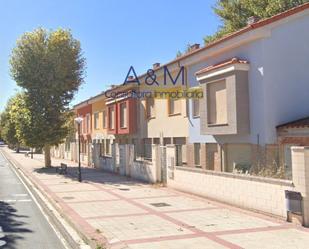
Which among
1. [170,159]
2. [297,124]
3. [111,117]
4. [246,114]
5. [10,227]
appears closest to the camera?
[10,227]

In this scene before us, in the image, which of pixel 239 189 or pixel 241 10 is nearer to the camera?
pixel 239 189

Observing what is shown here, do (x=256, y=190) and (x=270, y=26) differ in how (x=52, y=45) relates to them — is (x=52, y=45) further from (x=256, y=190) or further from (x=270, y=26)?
(x=256, y=190)

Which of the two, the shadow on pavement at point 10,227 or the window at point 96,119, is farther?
the window at point 96,119

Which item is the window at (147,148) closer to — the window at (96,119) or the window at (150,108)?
the window at (150,108)

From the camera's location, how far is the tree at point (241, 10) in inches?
1192

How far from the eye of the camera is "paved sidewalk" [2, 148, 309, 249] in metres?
9.68

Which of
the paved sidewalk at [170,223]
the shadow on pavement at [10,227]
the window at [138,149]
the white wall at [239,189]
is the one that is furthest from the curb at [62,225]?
the window at [138,149]

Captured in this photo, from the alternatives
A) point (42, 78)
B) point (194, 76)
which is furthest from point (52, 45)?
point (194, 76)

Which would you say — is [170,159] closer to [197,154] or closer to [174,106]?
[197,154]

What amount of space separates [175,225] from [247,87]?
7.66m

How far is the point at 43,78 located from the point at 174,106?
14.4 meters

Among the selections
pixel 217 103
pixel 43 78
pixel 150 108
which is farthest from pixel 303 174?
pixel 43 78

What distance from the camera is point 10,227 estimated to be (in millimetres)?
12375

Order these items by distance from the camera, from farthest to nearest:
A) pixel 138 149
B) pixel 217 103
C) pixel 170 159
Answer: pixel 138 149 → pixel 170 159 → pixel 217 103
